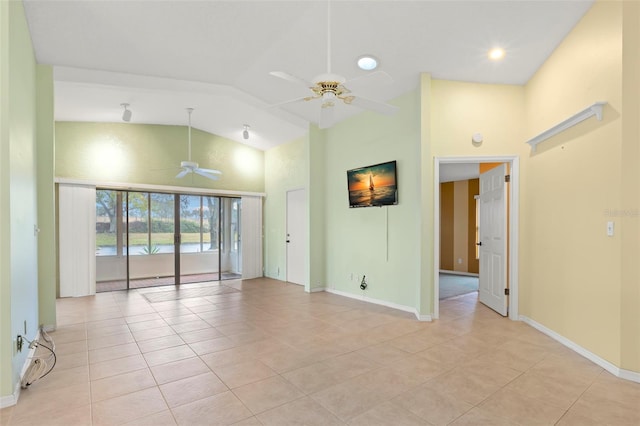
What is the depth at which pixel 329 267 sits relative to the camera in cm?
623

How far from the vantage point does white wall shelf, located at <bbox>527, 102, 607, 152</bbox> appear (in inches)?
115

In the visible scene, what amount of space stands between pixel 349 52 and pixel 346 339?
3277mm

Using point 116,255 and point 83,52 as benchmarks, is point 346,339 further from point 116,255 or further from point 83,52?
point 116,255

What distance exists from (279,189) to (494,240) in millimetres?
4570

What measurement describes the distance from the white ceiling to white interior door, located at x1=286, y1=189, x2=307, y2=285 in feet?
8.27

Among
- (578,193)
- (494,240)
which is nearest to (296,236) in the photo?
(494,240)

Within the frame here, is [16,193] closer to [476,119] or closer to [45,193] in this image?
[45,193]

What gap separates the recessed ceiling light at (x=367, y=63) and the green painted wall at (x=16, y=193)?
3194 millimetres

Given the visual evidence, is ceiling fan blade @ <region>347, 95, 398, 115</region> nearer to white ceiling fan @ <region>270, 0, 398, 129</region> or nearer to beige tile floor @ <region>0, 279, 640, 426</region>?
white ceiling fan @ <region>270, 0, 398, 129</region>

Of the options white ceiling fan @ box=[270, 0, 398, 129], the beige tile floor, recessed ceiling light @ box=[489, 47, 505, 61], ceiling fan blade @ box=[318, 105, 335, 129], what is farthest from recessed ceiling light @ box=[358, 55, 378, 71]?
the beige tile floor

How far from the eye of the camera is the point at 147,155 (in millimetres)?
6770

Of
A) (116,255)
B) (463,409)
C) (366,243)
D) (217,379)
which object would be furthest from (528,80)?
(116,255)

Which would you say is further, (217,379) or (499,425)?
(217,379)

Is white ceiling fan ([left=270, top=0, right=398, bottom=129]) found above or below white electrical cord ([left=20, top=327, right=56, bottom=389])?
above
